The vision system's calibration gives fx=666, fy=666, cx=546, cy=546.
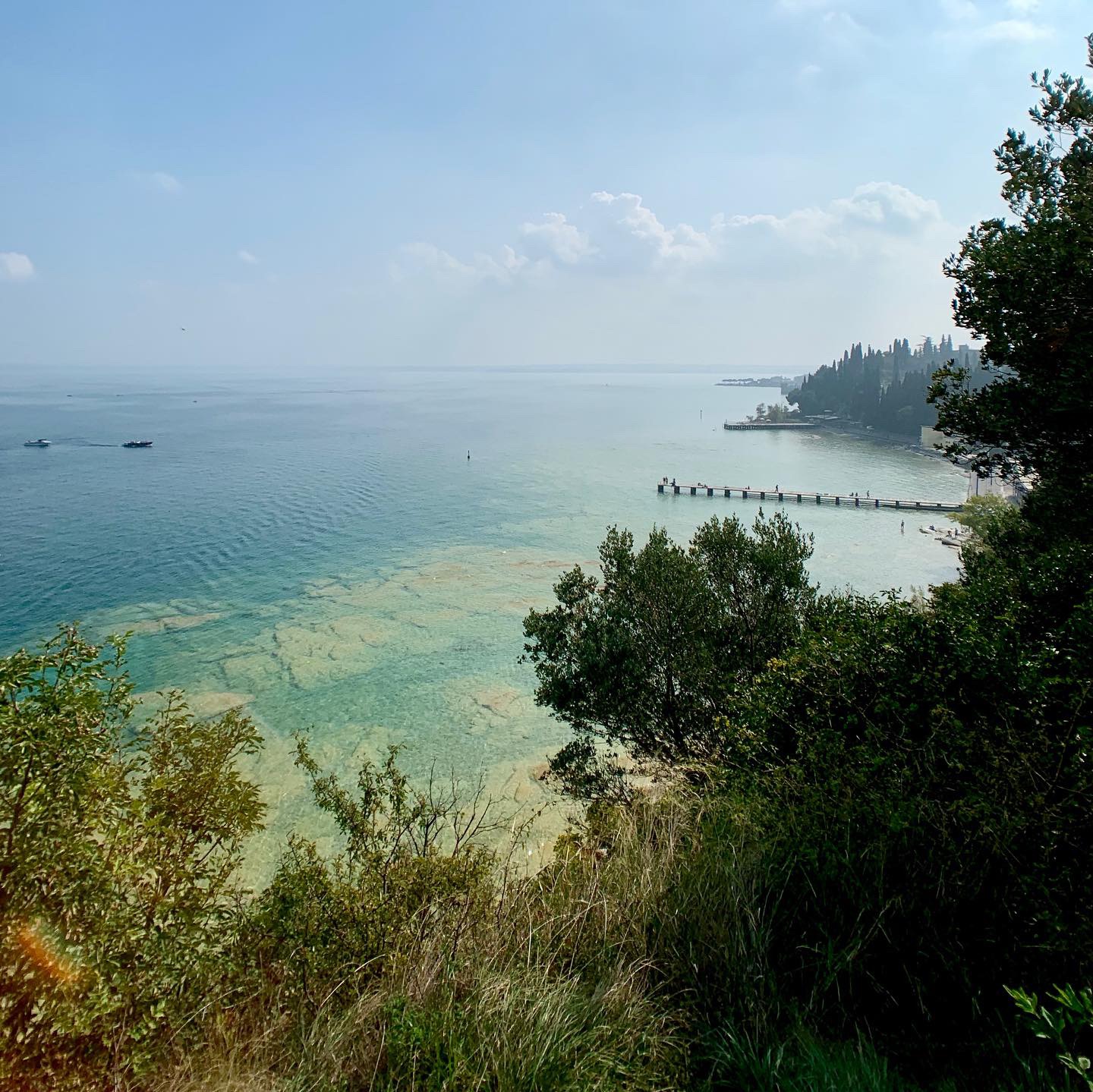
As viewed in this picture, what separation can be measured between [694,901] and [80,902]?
197 inches

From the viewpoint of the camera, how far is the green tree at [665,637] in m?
14.2

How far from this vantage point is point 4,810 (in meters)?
4.34

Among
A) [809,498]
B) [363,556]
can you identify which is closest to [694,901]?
[363,556]

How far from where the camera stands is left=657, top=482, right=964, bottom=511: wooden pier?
208ft

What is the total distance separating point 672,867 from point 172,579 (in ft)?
133

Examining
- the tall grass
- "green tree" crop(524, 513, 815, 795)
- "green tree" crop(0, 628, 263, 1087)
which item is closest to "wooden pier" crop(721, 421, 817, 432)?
"green tree" crop(524, 513, 815, 795)

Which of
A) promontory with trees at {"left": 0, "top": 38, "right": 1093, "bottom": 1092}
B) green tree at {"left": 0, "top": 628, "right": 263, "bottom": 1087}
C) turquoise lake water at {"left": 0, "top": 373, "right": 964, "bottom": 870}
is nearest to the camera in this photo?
green tree at {"left": 0, "top": 628, "right": 263, "bottom": 1087}

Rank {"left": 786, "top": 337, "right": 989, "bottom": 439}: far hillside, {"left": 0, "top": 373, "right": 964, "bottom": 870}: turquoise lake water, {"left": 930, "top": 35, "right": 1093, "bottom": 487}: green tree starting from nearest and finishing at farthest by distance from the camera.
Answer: {"left": 930, "top": 35, "right": 1093, "bottom": 487}: green tree → {"left": 0, "top": 373, "right": 964, "bottom": 870}: turquoise lake water → {"left": 786, "top": 337, "right": 989, "bottom": 439}: far hillside

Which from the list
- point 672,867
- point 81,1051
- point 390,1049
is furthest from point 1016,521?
point 81,1051

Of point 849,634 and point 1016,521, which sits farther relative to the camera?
point 1016,521

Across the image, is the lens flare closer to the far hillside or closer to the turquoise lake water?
the turquoise lake water

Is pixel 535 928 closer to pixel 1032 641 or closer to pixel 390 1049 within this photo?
pixel 390 1049

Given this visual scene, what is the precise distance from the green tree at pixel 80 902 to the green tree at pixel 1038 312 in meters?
11.7

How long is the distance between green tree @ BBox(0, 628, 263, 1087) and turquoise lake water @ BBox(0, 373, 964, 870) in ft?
47.2
